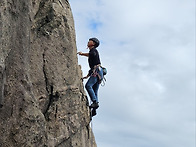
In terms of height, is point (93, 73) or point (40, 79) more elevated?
point (93, 73)

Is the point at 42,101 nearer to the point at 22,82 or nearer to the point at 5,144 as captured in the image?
the point at 22,82

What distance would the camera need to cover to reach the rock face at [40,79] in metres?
12.5

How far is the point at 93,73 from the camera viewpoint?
56.4ft

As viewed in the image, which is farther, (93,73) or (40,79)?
(93,73)

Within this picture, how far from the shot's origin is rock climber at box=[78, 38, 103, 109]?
17109 mm

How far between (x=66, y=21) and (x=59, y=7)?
798 millimetres

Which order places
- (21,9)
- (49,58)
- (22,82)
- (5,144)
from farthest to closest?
(49,58)
(21,9)
(22,82)
(5,144)

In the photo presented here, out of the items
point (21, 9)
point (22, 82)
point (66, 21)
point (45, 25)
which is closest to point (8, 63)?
point (22, 82)

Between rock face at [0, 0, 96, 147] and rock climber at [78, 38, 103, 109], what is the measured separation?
0.50m

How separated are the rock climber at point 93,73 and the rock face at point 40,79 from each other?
19.6 inches

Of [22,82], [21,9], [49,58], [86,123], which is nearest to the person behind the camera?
[22,82]

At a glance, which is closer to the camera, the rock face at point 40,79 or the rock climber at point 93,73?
the rock face at point 40,79

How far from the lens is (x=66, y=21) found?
54.9ft

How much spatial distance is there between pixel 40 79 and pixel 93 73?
329 centimetres
